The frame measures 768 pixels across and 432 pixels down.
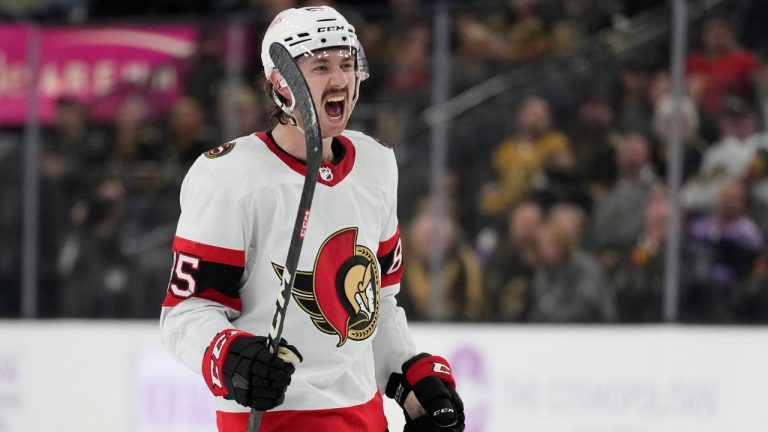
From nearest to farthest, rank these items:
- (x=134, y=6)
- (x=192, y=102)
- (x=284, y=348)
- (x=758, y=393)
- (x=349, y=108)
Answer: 1. (x=284, y=348)
2. (x=349, y=108)
3. (x=758, y=393)
4. (x=192, y=102)
5. (x=134, y=6)

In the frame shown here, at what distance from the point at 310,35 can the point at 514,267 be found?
291 cm

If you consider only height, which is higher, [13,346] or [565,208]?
[565,208]

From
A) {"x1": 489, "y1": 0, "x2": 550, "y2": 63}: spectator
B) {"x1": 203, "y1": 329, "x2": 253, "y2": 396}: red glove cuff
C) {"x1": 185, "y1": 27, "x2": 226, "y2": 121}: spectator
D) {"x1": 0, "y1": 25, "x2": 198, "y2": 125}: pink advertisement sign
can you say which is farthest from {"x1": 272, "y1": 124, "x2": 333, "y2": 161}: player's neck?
{"x1": 0, "y1": 25, "x2": 198, "y2": 125}: pink advertisement sign

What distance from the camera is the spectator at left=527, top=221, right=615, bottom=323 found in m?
5.12

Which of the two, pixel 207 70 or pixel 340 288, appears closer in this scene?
pixel 340 288

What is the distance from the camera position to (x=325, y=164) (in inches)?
98.4

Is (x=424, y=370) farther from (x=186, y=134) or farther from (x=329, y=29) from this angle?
(x=186, y=134)

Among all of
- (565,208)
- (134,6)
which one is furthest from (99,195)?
(565,208)

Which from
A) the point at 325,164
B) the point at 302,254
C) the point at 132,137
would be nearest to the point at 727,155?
the point at 132,137

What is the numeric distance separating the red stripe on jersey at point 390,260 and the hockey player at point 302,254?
7 cm

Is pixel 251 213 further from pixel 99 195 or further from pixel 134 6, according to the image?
pixel 134 6

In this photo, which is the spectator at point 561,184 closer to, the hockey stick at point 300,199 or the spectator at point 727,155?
the spectator at point 727,155

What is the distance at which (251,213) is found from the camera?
2.39 metres

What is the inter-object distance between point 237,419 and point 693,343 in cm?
287
